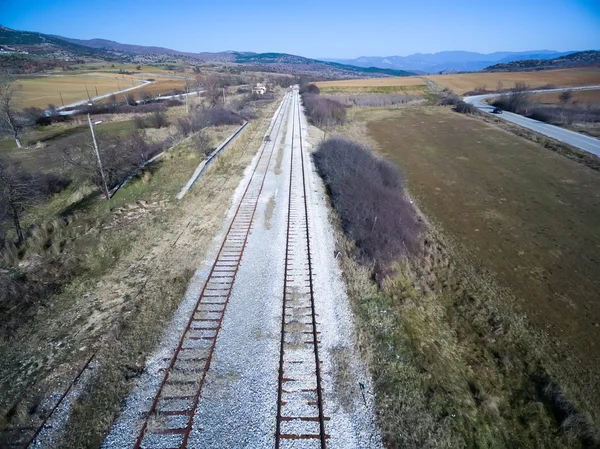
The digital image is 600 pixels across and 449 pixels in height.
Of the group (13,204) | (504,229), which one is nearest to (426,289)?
(504,229)

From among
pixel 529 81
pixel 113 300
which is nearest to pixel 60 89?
pixel 113 300

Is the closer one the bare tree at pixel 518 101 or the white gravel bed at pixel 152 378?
the white gravel bed at pixel 152 378

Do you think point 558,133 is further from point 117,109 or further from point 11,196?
point 117,109

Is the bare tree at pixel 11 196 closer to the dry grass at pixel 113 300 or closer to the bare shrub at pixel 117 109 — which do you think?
the dry grass at pixel 113 300

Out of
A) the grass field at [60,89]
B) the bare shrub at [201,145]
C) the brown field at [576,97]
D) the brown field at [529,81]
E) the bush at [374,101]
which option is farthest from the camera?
the brown field at [529,81]

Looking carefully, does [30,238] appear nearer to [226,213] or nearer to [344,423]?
[226,213]

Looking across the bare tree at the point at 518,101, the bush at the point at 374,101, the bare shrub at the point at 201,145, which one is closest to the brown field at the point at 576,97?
the bare tree at the point at 518,101
